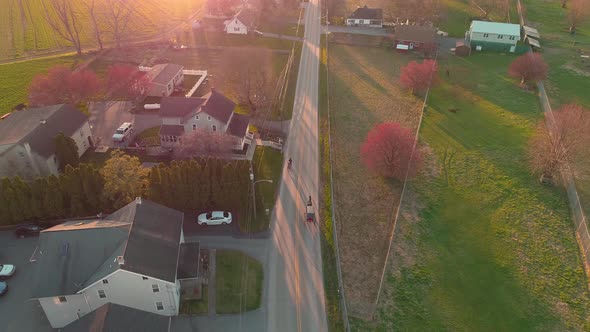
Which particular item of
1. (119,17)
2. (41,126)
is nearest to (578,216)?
(41,126)

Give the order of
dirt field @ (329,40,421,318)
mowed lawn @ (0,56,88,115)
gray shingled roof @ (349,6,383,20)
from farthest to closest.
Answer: gray shingled roof @ (349,6,383,20) → mowed lawn @ (0,56,88,115) → dirt field @ (329,40,421,318)

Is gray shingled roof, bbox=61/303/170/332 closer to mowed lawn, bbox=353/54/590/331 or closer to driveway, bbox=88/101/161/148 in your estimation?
mowed lawn, bbox=353/54/590/331

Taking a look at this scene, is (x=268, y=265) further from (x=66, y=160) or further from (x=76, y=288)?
(x=66, y=160)

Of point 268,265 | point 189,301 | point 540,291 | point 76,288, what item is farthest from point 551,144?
point 76,288

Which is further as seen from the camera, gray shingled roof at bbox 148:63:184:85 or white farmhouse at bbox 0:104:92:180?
gray shingled roof at bbox 148:63:184:85

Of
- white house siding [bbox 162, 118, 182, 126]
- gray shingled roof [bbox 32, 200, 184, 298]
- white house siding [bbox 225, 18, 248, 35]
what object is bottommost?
gray shingled roof [bbox 32, 200, 184, 298]

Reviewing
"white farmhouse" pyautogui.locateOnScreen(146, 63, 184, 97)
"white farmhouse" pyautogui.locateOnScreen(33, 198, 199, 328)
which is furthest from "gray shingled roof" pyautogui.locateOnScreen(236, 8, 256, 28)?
"white farmhouse" pyautogui.locateOnScreen(33, 198, 199, 328)

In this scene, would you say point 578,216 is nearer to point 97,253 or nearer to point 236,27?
point 97,253
